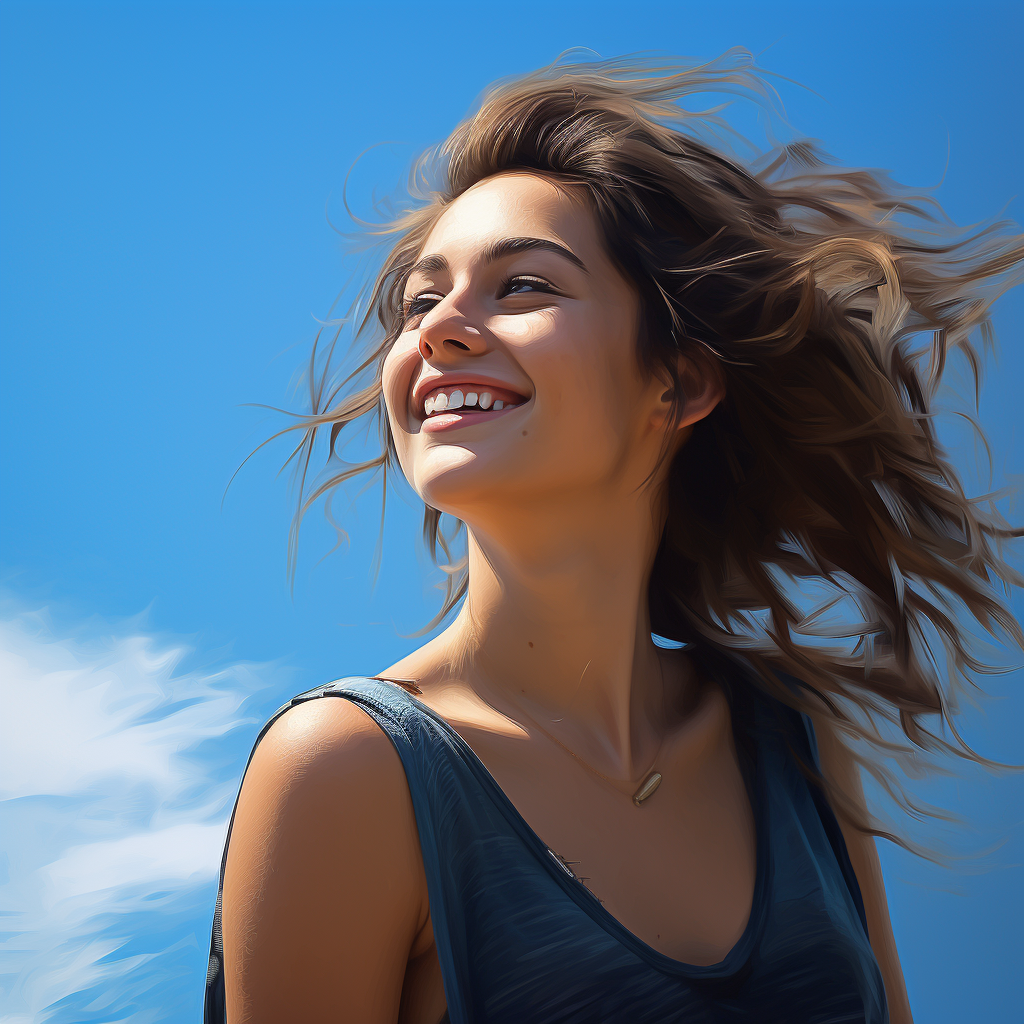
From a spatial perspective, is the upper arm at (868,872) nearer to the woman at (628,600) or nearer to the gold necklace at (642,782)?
the woman at (628,600)

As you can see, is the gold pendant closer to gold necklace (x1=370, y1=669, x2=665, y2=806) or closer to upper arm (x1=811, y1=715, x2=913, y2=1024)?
gold necklace (x1=370, y1=669, x2=665, y2=806)

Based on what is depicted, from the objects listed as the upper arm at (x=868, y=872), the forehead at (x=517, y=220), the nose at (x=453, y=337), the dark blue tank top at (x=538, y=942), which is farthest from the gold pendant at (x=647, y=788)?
the forehead at (x=517, y=220)

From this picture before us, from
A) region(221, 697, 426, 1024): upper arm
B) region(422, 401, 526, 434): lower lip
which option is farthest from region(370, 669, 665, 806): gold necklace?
region(422, 401, 526, 434): lower lip

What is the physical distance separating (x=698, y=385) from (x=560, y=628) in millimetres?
509

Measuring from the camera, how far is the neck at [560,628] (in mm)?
1616

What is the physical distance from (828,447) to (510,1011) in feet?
3.81

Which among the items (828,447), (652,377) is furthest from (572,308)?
(828,447)

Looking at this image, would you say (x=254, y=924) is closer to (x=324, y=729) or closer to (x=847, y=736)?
(x=324, y=729)

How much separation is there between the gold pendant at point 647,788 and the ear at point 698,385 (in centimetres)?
60

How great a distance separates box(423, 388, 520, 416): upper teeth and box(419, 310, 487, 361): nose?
0.06m

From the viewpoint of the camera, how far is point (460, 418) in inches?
60.7

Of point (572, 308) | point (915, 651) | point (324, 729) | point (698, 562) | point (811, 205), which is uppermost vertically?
point (811, 205)

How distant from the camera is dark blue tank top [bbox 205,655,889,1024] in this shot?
4.31ft

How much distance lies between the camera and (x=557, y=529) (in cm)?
161
